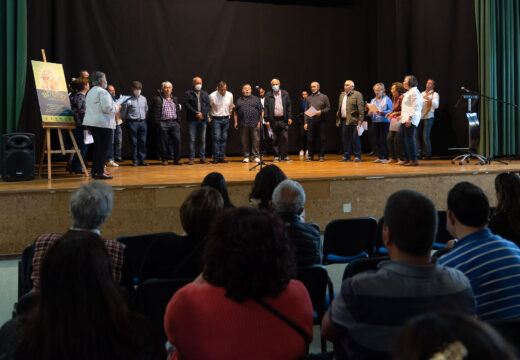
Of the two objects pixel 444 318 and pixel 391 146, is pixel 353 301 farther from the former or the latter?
pixel 391 146

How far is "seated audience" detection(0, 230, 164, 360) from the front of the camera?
4.27 ft

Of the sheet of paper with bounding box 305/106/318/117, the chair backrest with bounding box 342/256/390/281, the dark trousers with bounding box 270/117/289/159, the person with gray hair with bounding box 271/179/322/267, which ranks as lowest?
the chair backrest with bounding box 342/256/390/281

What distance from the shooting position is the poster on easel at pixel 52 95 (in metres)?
6.26

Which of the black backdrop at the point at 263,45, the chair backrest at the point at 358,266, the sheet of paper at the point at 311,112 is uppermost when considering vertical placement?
the black backdrop at the point at 263,45

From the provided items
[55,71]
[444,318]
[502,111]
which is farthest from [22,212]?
[502,111]

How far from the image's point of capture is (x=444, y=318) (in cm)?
76

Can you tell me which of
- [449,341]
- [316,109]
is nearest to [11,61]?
[316,109]

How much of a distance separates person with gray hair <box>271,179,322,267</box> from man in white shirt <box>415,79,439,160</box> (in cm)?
697

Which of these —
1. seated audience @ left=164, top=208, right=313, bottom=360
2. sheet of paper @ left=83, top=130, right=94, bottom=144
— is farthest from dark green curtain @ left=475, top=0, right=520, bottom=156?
seated audience @ left=164, top=208, right=313, bottom=360

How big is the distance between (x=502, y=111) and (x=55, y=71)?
24.0 ft

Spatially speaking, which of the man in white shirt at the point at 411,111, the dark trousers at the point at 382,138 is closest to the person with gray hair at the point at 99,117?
the man in white shirt at the point at 411,111

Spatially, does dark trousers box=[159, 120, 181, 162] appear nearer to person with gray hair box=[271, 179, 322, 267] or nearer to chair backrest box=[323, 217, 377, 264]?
chair backrest box=[323, 217, 377, 264]

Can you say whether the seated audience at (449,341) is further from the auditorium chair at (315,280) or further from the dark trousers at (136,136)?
the dark trousers at (136,136)

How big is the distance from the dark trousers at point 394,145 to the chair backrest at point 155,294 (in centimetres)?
650
